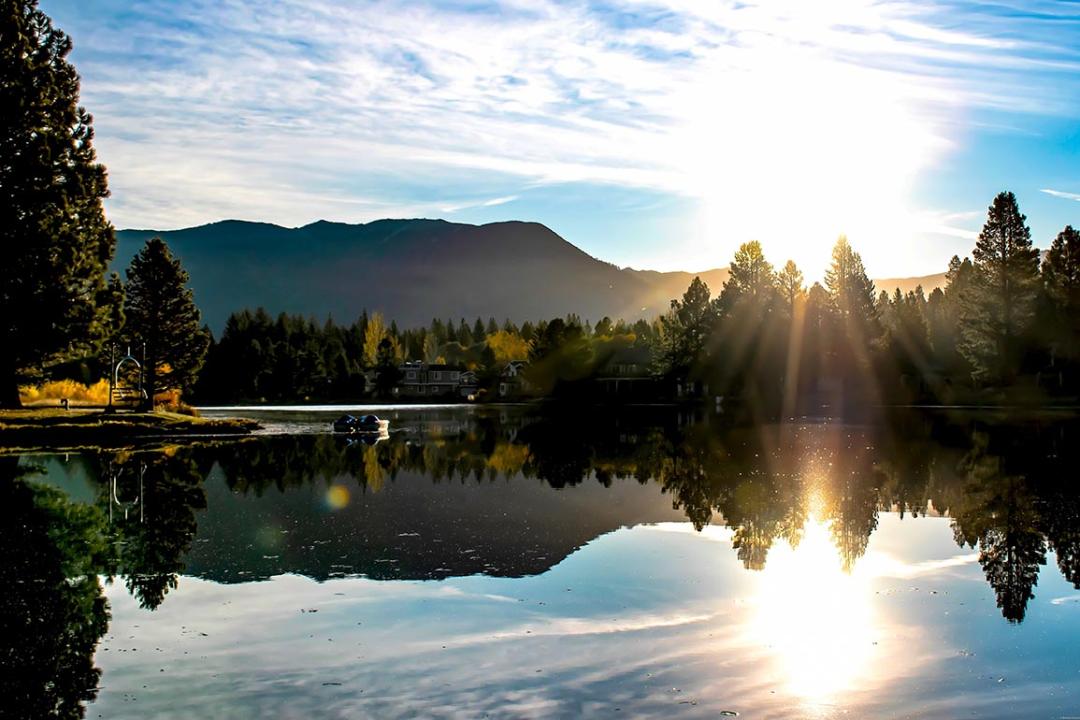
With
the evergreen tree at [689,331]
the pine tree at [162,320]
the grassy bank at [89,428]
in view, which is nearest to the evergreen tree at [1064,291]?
the evergreen tree at [689,331]

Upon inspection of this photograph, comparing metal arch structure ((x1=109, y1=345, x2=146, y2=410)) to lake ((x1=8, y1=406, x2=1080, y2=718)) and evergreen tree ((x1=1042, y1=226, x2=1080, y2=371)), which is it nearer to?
lake ((x1=8, y1=406, x2=1080, y2=718))

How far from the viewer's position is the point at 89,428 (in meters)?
58.2

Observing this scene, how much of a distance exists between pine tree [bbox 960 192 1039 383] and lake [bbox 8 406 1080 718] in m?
65.8

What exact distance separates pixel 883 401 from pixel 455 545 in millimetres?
97452

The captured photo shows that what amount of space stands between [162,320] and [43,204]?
3317 cm

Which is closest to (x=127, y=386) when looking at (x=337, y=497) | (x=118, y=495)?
(x=118, y=495)

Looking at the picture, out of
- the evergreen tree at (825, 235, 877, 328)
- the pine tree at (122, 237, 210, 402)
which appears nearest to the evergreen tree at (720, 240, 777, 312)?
the evergreen tree at (825, 235, 877, 328)

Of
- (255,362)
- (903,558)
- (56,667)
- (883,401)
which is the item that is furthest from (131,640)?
(255,362)

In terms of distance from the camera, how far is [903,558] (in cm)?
2159

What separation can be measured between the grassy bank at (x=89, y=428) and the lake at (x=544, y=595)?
18204mm

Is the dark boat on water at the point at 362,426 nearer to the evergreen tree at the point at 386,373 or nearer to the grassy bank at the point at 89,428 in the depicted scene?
the grassy bank at the point at 89,428

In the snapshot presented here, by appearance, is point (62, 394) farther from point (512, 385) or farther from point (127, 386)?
point (512, 385)

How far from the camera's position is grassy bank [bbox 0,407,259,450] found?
54.8 meters

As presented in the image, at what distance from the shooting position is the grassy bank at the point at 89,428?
180ft
